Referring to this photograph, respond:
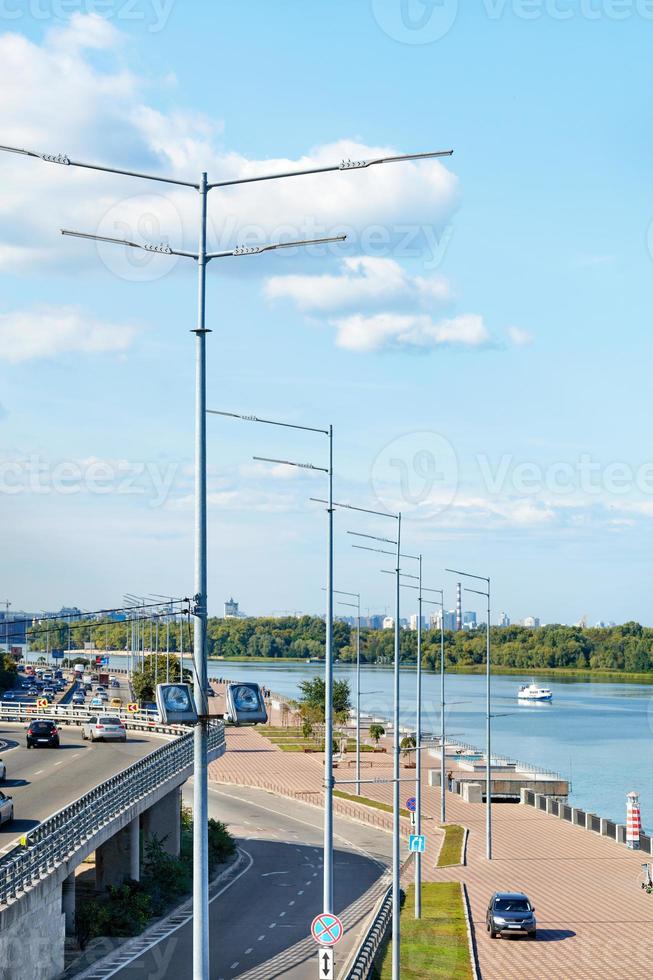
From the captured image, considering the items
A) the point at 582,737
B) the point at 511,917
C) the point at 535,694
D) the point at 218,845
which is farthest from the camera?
the point at 535,694

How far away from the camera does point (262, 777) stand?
8212 centimetres

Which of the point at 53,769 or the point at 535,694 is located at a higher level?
the point at 53,769

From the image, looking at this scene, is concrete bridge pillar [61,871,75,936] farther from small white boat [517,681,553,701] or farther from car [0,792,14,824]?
small white boat [517,681,553,701]

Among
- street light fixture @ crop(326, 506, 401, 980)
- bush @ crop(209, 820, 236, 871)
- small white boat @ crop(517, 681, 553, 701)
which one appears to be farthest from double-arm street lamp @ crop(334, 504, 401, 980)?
small white boat @ crop(517, 681, 553, 701)

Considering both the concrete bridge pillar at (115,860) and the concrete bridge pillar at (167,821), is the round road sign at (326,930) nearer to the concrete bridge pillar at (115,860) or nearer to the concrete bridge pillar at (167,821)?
the concrete bridge pillar at (115,860)

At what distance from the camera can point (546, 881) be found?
163ft

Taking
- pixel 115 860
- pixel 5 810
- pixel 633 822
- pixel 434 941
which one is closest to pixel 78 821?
pixel 5 810

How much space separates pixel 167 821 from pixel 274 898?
6500mm

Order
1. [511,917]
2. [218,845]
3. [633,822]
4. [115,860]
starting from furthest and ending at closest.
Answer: [633,822] → [218,845] → [115,860] → [511,917]

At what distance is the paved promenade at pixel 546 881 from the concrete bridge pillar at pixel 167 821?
34.8 ft

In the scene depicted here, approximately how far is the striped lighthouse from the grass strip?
12.5 m

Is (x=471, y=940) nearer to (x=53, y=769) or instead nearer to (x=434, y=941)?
(x=434, y=941)

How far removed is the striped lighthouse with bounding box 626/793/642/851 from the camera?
56000mm

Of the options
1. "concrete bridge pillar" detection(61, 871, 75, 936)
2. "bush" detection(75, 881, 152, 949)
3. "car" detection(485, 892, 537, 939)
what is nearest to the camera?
"concrete bridge pillar" detection(61, 871, 75, 936)
